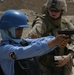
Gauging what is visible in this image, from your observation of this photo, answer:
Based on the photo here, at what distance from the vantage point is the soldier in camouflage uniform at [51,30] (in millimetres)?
3837

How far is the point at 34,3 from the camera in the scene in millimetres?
37219

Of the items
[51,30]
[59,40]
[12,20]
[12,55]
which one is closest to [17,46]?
[12,55]

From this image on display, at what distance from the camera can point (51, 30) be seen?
3.92 meters

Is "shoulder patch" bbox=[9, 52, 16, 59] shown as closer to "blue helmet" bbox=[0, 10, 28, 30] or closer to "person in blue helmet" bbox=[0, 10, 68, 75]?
"person in blue helmet" bbox=[0, 10, 68, 75]

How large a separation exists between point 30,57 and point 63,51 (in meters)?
1.08

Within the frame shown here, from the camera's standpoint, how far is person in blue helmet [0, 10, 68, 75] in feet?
9.12

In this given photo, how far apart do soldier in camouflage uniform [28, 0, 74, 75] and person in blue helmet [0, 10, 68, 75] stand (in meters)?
0.81

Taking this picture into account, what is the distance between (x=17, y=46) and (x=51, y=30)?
1.10 meters

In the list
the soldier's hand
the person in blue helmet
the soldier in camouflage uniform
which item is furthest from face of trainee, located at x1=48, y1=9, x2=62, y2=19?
the soldier's hand

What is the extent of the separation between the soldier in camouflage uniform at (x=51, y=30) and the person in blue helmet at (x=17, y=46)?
0.81m

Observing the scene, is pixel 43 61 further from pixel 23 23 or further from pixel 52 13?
pixel 23 23

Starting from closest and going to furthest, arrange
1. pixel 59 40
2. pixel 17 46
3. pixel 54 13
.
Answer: pixel 59 40, pixel 17 46, pixel 54 13

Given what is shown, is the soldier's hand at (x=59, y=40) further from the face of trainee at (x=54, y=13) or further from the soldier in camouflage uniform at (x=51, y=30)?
the face of trainee at (x=54, y=13)

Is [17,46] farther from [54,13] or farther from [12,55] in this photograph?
[54,13]
